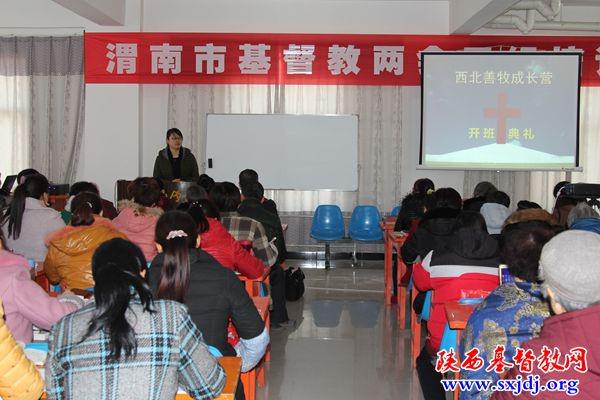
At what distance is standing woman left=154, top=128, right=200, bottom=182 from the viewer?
759 centimetres

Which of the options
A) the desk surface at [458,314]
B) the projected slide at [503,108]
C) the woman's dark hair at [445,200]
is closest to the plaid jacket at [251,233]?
the woman's dark hair at [445,200]

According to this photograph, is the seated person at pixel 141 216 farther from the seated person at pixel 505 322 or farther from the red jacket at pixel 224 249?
the seated person at pixel 505 322

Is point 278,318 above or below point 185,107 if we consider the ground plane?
below

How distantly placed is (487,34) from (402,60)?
3.74 ft

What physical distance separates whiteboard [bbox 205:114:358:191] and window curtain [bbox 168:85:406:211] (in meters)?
0.15

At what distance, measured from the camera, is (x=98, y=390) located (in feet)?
5.82

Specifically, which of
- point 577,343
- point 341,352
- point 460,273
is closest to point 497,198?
point 341,352

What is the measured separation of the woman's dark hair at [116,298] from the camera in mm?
1746

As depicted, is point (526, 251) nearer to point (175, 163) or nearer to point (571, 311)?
point (571, 311)

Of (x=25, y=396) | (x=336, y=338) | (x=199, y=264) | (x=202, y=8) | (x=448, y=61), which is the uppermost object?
(x=202, y=8)

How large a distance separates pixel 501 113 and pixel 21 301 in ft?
22.2

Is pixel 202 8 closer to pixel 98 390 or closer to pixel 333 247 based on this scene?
pixel 333 247

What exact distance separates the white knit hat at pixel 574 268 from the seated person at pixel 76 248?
2.54m

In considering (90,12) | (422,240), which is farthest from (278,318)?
(90,12)
